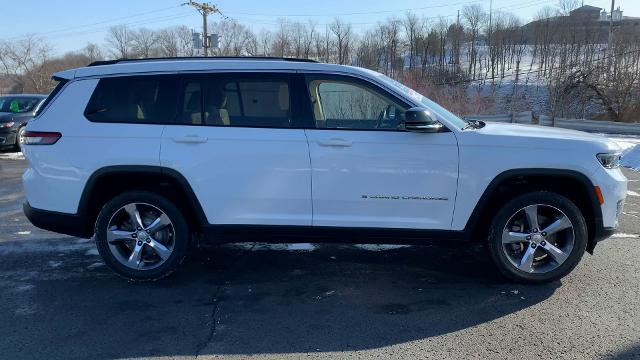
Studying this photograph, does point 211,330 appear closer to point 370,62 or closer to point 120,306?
point 120,306

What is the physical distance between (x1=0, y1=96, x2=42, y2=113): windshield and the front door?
13.6 meters

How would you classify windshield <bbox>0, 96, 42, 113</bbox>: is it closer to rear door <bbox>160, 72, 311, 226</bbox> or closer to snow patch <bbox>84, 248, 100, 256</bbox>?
snow patch <bbox>84, 248, 100, 256</bbox>

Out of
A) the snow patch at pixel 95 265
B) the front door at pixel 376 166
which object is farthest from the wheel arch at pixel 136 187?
the front door at pixel 376 166

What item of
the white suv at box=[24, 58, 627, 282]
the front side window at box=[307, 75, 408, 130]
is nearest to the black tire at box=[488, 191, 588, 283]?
the white suv at box=[24, 58, 627, 282]

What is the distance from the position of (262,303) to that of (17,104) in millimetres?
14140

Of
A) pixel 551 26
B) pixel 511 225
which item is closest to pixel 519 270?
pixel 511 225

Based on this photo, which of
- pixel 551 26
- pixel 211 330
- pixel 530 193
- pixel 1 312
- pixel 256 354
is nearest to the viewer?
pixel 256 354

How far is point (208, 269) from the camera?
497 centimetres

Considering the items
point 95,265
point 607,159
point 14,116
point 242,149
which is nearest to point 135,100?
point 242,149

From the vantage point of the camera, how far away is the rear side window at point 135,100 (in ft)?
14.5

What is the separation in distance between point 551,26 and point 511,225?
262 feet

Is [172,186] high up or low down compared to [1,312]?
up

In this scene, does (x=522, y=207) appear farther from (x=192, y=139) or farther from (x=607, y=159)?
(x=192, y=139)

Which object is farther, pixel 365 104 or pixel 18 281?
pixel 18 281
